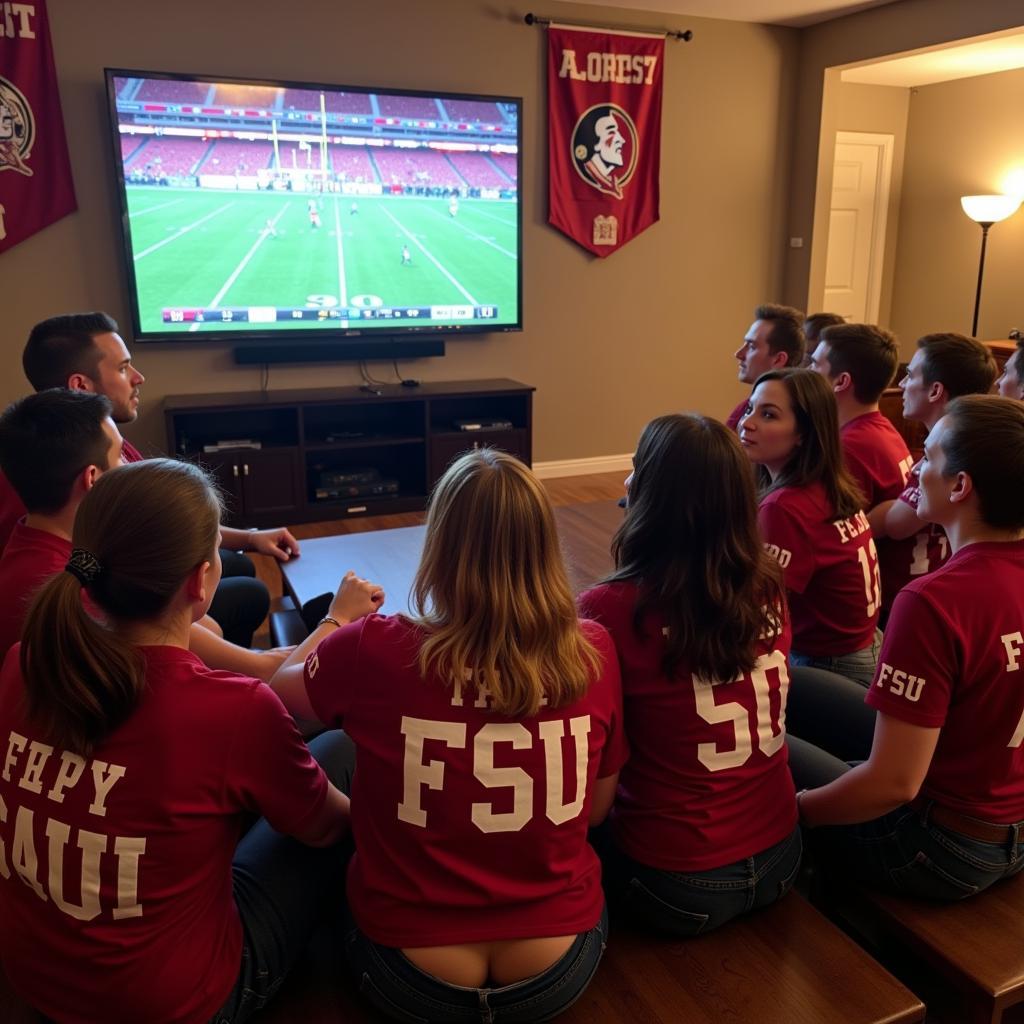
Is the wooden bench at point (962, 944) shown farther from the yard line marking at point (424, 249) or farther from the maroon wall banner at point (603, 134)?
the maroon wall banner at point (603, 134)

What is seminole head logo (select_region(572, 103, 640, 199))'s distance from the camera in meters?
5.09

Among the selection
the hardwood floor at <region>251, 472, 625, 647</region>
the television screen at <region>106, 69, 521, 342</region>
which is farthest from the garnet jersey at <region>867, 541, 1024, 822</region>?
the television screen at <region>106, 69, 521, 342</region>

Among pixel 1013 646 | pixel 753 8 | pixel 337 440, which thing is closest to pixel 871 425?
pixel 1013 646

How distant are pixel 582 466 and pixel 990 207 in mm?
3041

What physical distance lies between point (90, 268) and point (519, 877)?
411 cm

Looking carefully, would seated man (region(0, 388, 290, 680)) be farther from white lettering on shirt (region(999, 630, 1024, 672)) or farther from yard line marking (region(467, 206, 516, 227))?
yard line marking (region(467, 206, 516, 227))

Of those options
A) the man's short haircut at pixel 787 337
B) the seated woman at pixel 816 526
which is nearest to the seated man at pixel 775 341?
the man's short haircut at pixel 787 337

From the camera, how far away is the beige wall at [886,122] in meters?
6.13

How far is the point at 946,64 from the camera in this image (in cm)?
555

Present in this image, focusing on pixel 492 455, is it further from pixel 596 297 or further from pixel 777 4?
pixel 777 4

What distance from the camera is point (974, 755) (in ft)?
4.46

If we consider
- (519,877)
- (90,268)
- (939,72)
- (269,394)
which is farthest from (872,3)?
(519,877)

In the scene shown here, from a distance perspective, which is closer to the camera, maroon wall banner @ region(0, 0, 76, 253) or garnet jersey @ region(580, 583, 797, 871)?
garnet jersey @ region(580, 583, 797, 871)

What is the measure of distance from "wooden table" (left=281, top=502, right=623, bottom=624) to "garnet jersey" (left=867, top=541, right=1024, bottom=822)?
86cm
